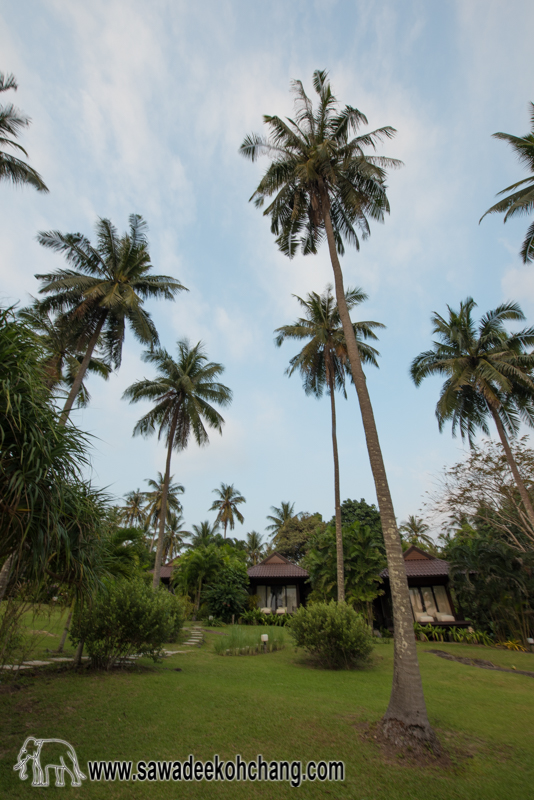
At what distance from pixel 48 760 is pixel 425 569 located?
72.0ft

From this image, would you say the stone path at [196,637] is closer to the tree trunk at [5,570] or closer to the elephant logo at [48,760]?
the tree trunk at [5,570]

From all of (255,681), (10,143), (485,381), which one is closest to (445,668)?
(255,681)

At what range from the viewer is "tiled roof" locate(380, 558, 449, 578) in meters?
21.2

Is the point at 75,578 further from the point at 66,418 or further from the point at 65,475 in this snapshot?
the point at 66,418

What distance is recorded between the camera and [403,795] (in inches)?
165

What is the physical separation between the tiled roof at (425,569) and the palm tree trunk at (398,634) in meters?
15.5

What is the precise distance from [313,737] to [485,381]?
1667 centimetres

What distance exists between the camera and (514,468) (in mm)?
15734

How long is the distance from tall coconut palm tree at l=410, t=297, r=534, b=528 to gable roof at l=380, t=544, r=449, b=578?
7997mm

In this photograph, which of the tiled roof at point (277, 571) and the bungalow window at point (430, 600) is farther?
the tiled roof at point (277, 571)

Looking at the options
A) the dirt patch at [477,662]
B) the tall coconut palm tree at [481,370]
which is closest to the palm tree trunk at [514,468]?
the tall coconut palm tree at [481,370]

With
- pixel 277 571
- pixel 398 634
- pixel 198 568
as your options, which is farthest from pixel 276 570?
pixel 398 634

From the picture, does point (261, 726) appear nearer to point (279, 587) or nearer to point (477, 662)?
point (477, 662)

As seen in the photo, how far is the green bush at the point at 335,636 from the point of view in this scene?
11.3 m
